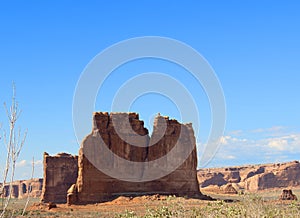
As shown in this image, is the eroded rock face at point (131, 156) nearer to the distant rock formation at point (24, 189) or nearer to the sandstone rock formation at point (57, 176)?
the sandstone rock formation at point (57, 176)

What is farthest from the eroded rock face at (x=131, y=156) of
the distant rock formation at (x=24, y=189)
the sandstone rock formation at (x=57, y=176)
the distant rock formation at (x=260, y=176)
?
the distant rock formation at (x=24, y=189)

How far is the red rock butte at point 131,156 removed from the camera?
1886 inches

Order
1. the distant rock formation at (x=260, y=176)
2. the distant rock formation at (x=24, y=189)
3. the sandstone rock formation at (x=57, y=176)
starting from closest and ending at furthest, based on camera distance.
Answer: the sandstone rock formation at (x=57, y=176)
the distant rock formation at (x=260, y=176)
the distant rock formation at (x=24, y=189)

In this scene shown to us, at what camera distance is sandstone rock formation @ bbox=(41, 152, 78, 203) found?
208ft

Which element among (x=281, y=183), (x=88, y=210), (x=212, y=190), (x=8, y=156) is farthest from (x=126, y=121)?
(x=281, y=183)

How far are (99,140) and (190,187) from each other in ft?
36.6

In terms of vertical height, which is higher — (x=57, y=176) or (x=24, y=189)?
(x=24, y=189)

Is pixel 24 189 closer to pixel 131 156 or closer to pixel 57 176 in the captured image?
pixel 57 176

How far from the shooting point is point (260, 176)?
104 metres

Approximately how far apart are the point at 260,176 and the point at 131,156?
2396 inches

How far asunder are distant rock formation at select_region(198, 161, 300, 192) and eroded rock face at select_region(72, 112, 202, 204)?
49.1 metres

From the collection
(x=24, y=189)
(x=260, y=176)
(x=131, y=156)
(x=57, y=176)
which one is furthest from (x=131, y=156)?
(x=24, y=189)

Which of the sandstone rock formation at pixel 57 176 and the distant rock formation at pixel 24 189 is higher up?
the distant rock formation at pixel 24 189

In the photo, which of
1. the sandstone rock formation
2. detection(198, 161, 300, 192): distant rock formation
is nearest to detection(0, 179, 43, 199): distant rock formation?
detection(198, 161, 300, 192): distant rock formation
